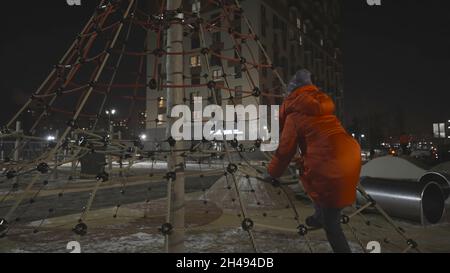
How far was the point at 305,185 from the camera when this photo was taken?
297 cm

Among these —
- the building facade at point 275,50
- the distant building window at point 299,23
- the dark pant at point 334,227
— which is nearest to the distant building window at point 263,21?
Answer: the building facade at point 275,50

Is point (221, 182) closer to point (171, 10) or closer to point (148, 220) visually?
point (148, 220)

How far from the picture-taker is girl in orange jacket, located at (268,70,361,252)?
276 centimetres

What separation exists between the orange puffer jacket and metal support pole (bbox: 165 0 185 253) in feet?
3.82

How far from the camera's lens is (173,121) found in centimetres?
377

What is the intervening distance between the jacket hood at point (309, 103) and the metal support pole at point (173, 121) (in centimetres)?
133

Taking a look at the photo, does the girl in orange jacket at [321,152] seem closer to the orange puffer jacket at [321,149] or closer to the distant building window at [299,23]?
the orange puffer jacket at [321,149]

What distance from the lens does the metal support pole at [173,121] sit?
3553 mm

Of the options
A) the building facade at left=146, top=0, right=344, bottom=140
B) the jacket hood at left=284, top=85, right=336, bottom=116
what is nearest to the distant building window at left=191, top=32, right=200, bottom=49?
the building facade at left=146, top=0, right=344, bottom=140

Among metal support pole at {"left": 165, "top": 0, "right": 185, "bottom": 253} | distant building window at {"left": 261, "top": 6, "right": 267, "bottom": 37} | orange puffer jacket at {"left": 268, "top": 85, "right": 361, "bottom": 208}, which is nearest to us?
orange puffer jacket at {"left": 268, "top": 85, "right": 361, "bottom": 208}

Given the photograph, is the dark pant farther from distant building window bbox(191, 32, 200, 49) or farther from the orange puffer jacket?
distant building window bbox(191, 32, 200, 49)

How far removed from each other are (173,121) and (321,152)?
5.67 ft

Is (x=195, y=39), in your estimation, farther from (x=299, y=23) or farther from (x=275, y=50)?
(x=299, y=23)
